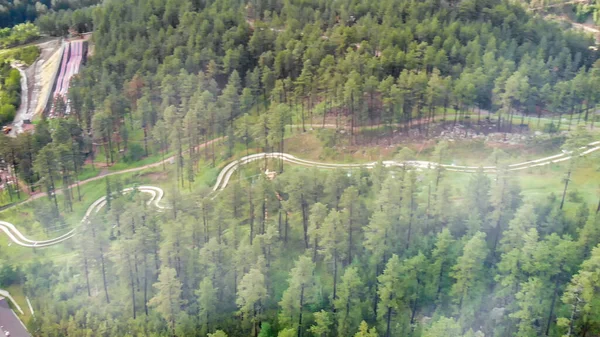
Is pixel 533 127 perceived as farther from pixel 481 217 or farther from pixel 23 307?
pixel 23 307

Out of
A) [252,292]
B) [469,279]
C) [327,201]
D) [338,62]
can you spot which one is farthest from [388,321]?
[338,62]

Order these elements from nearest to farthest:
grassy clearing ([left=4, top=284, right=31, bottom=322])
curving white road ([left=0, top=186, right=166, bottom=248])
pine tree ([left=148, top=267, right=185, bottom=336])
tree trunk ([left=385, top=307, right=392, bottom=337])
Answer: tree trunk ([left=385, top=307, right=392, bottom=337]) < pine tree ([left=148, top=267, right=185, bottom=336]) < grassy clearing ([left=4, top=284, right=31, bottom=322]) < curving white road ([left=0, top=186, right=166, bottom=248])

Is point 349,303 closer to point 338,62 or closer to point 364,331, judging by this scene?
point 364,331

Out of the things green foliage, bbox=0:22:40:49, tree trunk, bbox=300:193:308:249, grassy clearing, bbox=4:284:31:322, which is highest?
green foliage, bbox=0:22:40:49

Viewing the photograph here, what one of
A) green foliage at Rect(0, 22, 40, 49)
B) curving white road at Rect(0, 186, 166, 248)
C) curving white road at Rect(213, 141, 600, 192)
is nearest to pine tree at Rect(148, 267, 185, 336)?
curving white road at Rect(0, 186, 166, 248)

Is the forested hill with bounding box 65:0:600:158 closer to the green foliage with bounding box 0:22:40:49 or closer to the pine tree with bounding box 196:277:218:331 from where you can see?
the green foliage with bounding box 0:22:40:49

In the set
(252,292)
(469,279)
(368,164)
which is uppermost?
(368,164)

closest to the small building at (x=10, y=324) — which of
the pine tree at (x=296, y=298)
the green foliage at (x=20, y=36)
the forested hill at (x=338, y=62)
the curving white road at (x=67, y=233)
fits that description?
the curving white road at (x=67, y=233)
